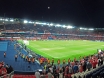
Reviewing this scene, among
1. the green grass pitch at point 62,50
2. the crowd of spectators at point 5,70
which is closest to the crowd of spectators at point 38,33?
the green grass pitch at point 62,50

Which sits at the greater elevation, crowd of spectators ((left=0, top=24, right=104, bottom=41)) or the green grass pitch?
crowd of spectators ((left=0, top=24, right=104, bottom=41))

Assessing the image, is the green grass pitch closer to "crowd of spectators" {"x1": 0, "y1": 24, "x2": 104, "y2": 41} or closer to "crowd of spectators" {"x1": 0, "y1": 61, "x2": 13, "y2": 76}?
"crowd of spectators" {"x1": 0, "y1": 61, "x2": 13, "y2": 76}

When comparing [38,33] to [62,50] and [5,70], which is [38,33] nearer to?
[62,50]

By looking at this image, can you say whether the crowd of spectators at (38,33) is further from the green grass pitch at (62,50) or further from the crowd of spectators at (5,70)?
the crowd of spectators at (5,70)

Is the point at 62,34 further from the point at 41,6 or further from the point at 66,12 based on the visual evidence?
the point at 41,6

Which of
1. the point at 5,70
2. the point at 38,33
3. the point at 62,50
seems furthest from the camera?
the point at 38,33

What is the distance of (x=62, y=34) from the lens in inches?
4008

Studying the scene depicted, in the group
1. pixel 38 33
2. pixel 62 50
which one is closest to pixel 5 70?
pixel 62 50

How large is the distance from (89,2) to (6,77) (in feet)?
164

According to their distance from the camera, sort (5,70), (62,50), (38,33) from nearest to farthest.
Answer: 1. (5,70)
2. (62,50)
3. (38,33)

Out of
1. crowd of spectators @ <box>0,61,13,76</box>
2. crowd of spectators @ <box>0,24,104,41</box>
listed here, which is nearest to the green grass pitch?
crowd of spectators @ <box>0,61,13,76</box>

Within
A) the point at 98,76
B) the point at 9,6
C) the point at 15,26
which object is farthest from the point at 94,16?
the point at 98,76

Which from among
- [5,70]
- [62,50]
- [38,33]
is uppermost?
[38,33]

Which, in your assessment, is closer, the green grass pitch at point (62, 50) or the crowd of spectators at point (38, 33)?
the green grass pitch at point (62, 50)
